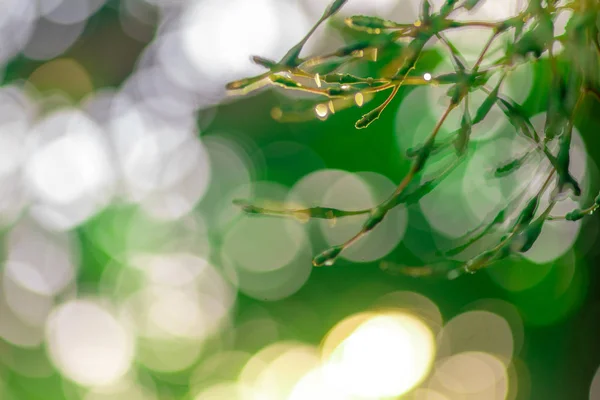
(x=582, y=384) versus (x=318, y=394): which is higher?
(x=582, y=384)

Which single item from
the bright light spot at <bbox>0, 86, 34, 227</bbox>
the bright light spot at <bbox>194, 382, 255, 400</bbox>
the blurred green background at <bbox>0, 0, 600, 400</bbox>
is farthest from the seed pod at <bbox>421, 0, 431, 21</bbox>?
the bright light spot at <bbox>194, 382, 255, 400</bbox>

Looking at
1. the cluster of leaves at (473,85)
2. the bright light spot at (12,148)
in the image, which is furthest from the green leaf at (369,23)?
the bright light spot at (12,148)

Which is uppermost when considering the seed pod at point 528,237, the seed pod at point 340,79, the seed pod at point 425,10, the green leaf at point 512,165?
the seed pod at point 425,10

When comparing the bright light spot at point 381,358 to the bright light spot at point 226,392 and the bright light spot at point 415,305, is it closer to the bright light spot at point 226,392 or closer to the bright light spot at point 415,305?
the bright light spot at point 415,305

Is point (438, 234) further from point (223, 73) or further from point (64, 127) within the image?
point (64, 127)

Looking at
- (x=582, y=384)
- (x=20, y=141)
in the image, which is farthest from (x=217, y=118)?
(x=582, y=384)

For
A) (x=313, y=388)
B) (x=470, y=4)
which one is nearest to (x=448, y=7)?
(x=470, y=4)
